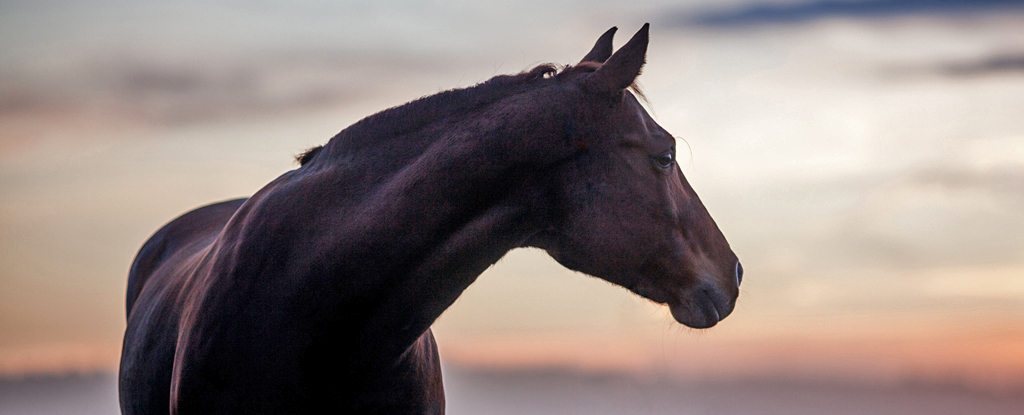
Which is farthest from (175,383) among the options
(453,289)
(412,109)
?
(412,109)

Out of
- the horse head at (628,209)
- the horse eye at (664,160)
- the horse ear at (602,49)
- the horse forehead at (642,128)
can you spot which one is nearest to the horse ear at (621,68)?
the horse head at (628,209)

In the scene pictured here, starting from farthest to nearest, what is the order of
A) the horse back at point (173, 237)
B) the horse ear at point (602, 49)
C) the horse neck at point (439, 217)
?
the horse back at point (173, 237) < the horse ear at point (602, 49) < the horse neck at point (439, 217)

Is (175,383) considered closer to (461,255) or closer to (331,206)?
(331,206)

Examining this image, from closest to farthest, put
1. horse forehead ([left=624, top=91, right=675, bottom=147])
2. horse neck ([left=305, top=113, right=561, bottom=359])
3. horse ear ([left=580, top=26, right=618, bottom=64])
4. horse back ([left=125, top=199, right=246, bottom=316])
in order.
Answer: horse neck ([left=305, top=113, right=561, bottom=359]), horse forehead ([left=624, top=91, right=675, bottom=147]), horse ear ([left=580, top=26, right=618, bottom=64]), horse back ([left=125, top=199, right=246, bottom=316])

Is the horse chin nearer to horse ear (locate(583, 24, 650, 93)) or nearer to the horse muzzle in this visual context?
the horse muzzle

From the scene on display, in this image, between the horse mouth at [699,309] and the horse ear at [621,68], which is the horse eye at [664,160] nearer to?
the horse ear at [621,68]

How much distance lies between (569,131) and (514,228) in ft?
1.26

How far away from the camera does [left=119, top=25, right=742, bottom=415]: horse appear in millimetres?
2684

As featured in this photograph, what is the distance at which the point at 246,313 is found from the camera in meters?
2.74

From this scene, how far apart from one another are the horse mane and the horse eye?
0.32 metres

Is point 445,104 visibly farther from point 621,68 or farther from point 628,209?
point 628,209

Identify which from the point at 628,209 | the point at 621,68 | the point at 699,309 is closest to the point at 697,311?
the point at 699,309

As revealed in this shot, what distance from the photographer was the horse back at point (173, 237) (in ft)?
17.3

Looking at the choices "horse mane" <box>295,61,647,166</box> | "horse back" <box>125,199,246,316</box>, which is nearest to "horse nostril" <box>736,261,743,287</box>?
"horse mane" <box>295,61,647,166</box>
